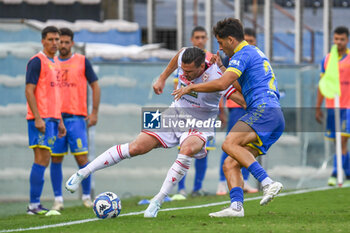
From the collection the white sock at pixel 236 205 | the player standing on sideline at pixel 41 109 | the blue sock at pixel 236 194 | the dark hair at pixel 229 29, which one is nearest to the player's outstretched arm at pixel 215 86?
the dark hair at pixel 229 29

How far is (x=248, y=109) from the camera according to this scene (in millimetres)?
8055

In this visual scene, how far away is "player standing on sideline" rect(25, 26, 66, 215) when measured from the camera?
984 centimetres

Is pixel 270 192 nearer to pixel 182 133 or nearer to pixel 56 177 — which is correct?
pixel 182 133

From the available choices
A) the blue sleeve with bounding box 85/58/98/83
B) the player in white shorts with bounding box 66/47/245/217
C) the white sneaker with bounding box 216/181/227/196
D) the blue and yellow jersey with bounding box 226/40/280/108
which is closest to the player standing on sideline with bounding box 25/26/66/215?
the blue sleeve with bounding box 85/58/98/83

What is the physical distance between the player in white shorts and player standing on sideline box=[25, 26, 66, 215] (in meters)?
1.67

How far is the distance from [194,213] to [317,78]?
5708 mm

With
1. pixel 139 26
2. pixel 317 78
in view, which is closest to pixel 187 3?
pixel 139 26

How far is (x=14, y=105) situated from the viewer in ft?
39.8

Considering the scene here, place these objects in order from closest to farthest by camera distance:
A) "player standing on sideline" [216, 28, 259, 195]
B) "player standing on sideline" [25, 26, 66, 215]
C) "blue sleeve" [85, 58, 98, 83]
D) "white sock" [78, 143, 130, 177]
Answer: "white sock" [78, 143, 130, 177] → "player standing on sideline" [25, 26, 66, 215] → "blue sleeve" [85, 58, 98, 83] → "player standing on sideline" [216, 28, 259, 195]

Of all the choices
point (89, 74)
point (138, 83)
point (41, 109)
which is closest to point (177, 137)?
point (41, 109)

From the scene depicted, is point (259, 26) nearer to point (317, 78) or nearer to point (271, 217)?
point (317, 78)

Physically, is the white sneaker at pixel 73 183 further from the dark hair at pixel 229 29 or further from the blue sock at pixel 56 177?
the blue sock at pixel 56 177

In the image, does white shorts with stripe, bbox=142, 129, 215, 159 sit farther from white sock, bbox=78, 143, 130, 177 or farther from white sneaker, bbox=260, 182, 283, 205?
white sneaker, bbox=260, 182, 283, 205

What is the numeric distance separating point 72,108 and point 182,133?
2673mm
